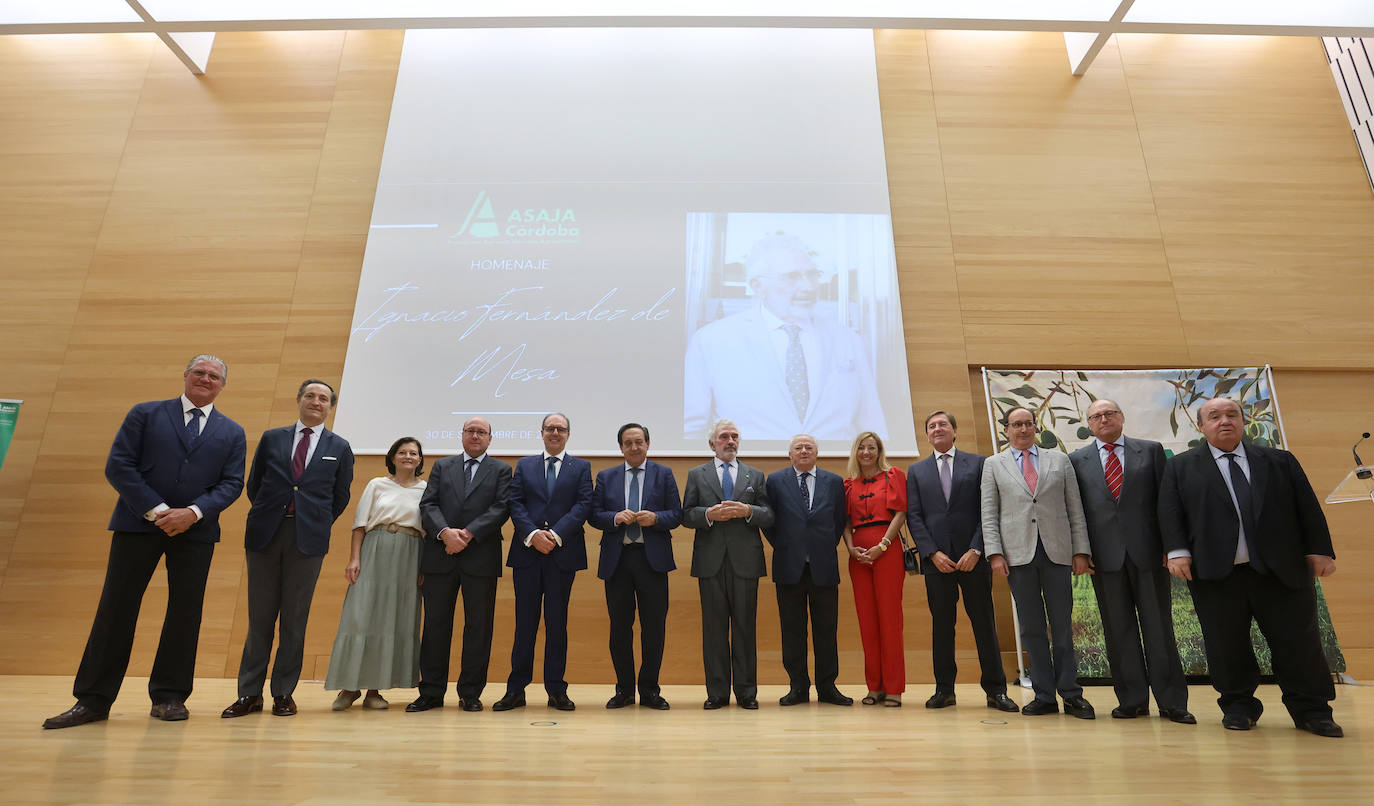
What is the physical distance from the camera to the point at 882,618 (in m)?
3.73

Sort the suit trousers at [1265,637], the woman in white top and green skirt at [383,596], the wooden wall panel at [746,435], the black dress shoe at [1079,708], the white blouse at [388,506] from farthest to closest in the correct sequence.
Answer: the wooden wall panel at [746,435] < the white blouse at [388,506] < the woman in white top and green skirt at [383,596] < the black dress shoe at [1079,708] < the suit trousers at [1265,637]

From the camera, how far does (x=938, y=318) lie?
5484 mm

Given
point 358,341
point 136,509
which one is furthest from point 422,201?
point 136,509

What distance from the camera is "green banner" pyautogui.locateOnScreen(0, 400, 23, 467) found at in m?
5.11

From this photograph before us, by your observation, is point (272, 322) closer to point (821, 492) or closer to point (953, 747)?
point (821, 492)

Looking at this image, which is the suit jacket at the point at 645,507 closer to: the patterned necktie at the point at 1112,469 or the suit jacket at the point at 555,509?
the suit jacket at the point at 555,509

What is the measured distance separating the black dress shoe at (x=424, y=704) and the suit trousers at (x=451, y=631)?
0.8 inches

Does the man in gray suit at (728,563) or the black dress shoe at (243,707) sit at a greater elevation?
the man in gray suit at (728,563)

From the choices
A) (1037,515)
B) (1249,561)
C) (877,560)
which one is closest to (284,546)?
(877,560)

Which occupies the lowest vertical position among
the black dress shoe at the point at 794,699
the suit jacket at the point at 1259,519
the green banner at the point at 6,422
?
the black dress shoe at the point at 794,699

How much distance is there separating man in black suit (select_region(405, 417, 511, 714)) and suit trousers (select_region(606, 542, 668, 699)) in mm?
570

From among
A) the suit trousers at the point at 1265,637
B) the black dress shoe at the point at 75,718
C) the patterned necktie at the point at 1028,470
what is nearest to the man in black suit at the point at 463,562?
the black dress shoe at the point at 75,718

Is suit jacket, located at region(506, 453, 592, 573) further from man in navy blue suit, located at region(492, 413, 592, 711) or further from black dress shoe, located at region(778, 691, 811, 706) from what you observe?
black dress shoe, located at region(778, 691, 811, 706)

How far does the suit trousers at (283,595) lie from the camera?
10.5ft
